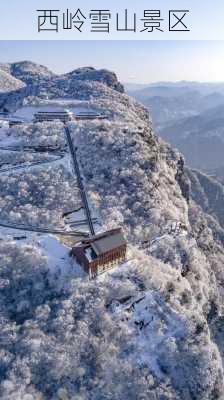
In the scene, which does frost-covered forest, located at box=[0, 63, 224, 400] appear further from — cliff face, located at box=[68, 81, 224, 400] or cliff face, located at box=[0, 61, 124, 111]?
cliff face, located at box=[0, 61, 124, 111]

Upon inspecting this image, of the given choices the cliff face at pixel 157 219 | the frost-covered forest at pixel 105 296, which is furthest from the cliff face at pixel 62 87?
the frost-covered forest at pixel 105 296

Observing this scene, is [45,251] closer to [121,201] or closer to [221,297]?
[121,201]

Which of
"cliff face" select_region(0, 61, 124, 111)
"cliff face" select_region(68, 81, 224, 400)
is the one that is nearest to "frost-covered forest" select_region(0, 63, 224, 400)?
"cliff face" select_region(68, 81, 224, 400)

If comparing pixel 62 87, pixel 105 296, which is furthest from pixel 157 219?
pixel 62 87

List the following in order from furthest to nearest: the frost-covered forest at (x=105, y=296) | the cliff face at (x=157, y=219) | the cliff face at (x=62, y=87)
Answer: the cliff face at (x=62, y=87) → the cliff face at (x=157, y=219) → the frost-covered forest at (x=105, y=296)

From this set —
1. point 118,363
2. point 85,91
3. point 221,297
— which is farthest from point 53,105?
point 118,363

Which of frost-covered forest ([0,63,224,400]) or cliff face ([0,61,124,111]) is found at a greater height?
cliff face ([0,61,124,111])

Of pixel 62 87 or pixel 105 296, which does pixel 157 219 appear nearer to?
pixel 105 296

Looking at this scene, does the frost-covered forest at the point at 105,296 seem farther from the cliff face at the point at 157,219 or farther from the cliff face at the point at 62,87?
the cliff face at the point at 62,87
